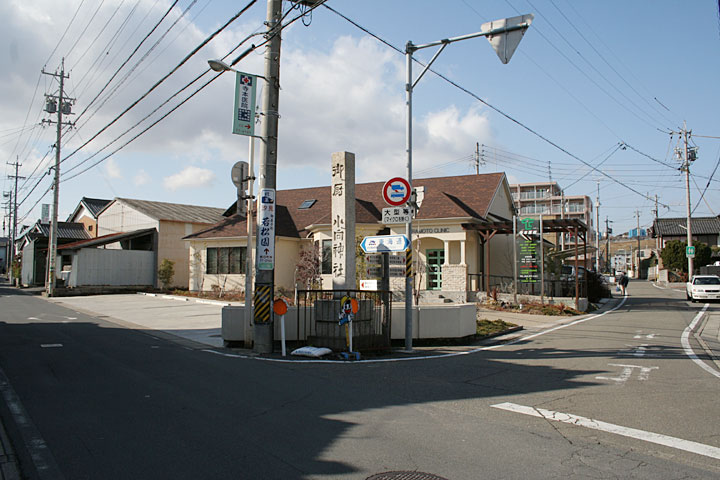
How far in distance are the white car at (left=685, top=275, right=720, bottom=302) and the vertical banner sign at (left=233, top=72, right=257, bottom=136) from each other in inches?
1043

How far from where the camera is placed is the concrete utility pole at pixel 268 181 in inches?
437

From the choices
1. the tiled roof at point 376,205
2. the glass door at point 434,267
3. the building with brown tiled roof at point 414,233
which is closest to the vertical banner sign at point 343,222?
the building with brown tiled roof at point 414,233

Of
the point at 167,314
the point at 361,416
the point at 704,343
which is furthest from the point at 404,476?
the point at 167,314

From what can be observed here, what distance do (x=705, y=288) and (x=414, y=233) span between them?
15.9m

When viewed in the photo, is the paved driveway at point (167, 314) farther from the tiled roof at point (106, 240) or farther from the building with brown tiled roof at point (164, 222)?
the building with brown tiled roof at point (164, 222)

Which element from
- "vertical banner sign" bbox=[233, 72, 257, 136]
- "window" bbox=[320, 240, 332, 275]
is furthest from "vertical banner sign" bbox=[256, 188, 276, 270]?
"window" bbox=[320, 240, 332, 275]

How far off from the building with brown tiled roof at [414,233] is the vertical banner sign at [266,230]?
13144 mm

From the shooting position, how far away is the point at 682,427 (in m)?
5.70

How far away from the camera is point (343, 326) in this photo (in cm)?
1101

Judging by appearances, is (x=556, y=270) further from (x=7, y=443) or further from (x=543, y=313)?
(x=7, y=443)

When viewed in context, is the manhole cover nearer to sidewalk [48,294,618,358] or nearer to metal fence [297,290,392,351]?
metal fence [297,290,392,351]

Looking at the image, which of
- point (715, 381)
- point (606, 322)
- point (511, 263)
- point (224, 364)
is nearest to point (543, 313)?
point (606, 322)

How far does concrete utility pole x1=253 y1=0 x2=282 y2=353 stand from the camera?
11.1 m

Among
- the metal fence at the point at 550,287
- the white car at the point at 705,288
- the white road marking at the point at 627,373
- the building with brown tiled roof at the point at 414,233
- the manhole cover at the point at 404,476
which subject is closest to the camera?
the manhole cover at the point at 404,476
